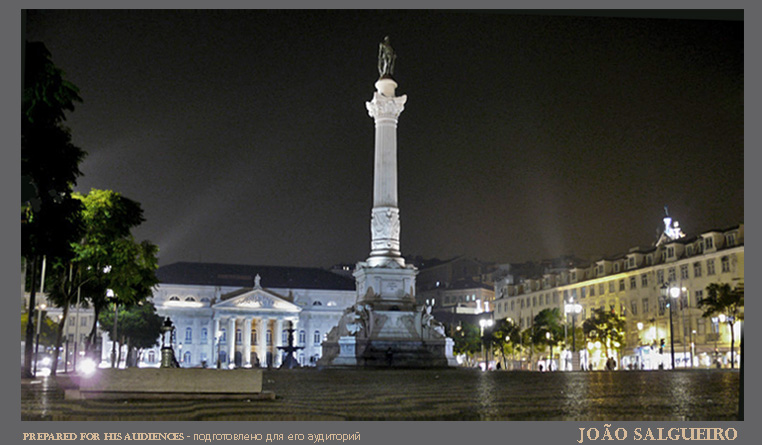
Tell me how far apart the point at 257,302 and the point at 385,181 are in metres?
84.9

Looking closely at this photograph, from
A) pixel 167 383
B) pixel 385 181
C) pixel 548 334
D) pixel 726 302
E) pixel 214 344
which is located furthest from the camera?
pixel 214 344

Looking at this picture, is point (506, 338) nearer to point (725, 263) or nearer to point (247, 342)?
point (725, 263)

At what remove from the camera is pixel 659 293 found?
7475 centimetres

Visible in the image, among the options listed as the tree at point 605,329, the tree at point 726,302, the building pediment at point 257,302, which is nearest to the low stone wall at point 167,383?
the tree at point 726,302

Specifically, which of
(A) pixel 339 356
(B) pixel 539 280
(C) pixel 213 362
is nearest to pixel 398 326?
(A) pixel 339 356

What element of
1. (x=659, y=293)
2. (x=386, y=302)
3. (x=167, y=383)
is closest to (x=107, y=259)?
(x=386, y=302)

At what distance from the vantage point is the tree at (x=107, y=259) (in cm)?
3456

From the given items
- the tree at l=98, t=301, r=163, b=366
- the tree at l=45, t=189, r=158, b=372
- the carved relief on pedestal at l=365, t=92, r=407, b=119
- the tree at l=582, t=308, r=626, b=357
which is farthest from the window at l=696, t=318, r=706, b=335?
the tree at l=98, t=301, r=163, b=366

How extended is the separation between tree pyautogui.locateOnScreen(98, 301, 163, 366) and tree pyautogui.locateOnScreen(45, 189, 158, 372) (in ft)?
128

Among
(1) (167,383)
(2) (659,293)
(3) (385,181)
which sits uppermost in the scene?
(3) (385,181)

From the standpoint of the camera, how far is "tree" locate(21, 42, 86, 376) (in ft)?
52.1

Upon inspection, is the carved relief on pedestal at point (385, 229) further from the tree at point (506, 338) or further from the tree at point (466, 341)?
the tree at point (466, 341)

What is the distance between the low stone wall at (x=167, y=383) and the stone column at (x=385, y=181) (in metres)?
31.5
